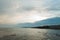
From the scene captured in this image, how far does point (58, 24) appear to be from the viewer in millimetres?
27047
